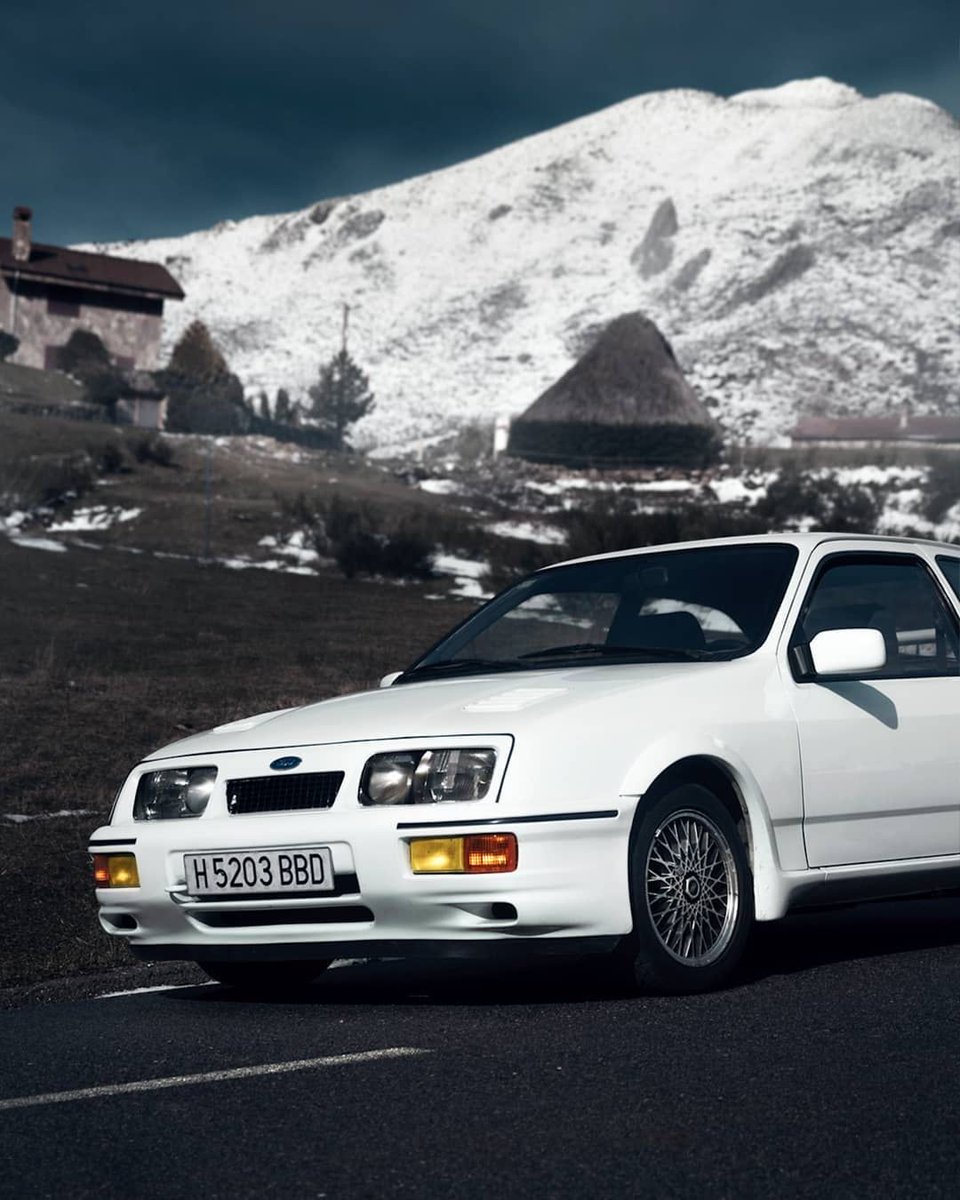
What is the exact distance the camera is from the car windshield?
654cm

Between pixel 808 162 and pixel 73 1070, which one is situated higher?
pixel 808 162

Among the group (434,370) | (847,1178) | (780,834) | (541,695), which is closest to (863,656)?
(780,834)

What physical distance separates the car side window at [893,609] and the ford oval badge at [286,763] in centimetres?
202

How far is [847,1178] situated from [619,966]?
Answer: 2.06m

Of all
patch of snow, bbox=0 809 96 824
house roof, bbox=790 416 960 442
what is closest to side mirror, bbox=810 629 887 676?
patch of snow, bbox=0 809 96 824

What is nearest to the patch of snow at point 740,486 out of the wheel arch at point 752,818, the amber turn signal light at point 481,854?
the wheel arch at point 752,818

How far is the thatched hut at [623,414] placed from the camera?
216ft

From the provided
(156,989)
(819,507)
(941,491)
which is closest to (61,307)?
(941,491)

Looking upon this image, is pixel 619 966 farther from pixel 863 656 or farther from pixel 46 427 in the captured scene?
pixel 46 427

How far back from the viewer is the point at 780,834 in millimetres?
6062

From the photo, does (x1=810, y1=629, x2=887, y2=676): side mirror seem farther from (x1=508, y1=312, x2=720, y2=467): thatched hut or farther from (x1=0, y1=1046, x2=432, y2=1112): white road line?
(x1=508, y1=312, x2=720, y2=467): thatched hut

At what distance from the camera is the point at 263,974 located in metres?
6.47

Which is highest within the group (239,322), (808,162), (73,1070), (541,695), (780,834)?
(808,162)

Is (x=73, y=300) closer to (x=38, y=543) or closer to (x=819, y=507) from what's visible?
(x=819, y=507)
